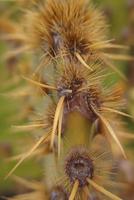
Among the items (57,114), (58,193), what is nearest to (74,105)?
(57,114)

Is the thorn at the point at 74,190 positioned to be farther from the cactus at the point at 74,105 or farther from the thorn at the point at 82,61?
the thorn at the point at 82,61

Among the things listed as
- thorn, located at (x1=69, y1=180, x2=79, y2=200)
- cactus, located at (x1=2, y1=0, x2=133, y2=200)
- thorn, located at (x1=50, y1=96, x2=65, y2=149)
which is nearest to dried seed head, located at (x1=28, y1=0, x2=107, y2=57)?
cactus, located at (x1=2, y1=0, x2=133, y2=200)

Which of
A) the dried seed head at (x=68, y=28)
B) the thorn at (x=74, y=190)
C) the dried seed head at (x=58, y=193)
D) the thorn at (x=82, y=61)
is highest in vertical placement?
the dried seed head at (x=68, y=28)

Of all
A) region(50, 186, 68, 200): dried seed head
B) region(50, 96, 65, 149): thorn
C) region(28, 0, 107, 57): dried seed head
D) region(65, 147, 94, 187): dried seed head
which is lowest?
region(50, 186, 68, 200): dried seed head

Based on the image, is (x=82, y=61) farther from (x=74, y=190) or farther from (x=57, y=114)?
(x=74, y=190)

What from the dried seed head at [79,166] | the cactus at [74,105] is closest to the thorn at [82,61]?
the cactus at [74,105]

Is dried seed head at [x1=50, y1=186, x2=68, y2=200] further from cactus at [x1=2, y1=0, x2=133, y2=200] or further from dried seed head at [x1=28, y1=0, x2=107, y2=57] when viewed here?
dried seed head at [x1=28, y1=0, x2=107, y2=57]

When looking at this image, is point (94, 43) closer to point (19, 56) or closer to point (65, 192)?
point (65, 192)
